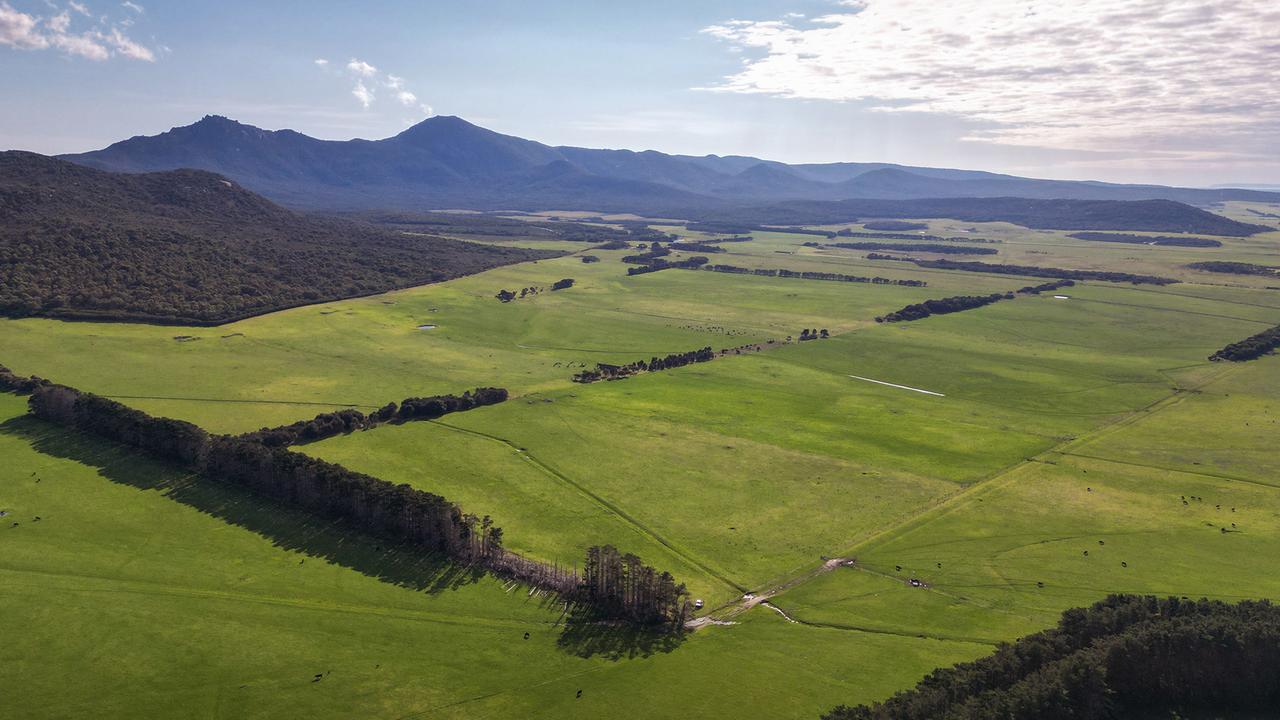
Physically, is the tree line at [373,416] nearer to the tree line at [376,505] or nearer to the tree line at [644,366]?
the tree line at [376,505]

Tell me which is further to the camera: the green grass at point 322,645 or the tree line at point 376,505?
the tree line at point 376,505

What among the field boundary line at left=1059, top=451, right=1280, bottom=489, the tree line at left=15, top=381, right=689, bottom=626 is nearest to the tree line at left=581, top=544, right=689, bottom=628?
the tree line at left=15, top=381, right=689, bottom=626

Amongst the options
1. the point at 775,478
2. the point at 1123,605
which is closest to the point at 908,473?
the point at 775,478

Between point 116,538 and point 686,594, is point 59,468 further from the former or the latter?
point 686,594

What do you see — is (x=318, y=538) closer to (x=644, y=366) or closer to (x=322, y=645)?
(x=322, y=645)

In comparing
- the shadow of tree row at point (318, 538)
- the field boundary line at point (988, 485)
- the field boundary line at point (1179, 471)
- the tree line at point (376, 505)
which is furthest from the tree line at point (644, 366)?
the field boundary line at point (1179, 471)

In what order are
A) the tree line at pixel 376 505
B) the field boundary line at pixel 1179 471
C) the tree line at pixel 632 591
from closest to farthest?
the tree line at pixel 632 591, the tree line at pixel 376 505, the field boundary line at pixel 1179 471
